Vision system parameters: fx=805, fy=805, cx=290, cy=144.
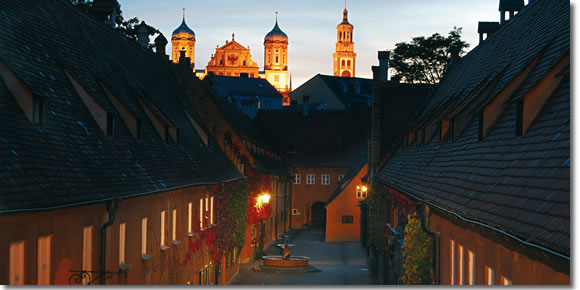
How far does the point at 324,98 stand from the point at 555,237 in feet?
314

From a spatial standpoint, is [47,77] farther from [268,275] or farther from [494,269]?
[268,275]

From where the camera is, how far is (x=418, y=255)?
17.6 meters

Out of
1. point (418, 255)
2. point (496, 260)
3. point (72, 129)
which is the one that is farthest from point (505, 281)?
point (72, 129)

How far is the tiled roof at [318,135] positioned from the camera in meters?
70.1

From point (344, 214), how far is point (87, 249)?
142 feet

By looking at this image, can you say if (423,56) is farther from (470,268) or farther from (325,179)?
(470,268)

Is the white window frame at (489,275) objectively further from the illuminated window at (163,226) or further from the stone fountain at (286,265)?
the stone fountain at (286,265)

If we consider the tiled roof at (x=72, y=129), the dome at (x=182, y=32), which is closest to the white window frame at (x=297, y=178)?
the tiled roof at (x=72, y=129)

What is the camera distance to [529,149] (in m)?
10.6

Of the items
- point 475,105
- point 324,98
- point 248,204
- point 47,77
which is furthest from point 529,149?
point 324,98

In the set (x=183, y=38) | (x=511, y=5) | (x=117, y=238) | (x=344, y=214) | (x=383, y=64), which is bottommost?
(x=344, y=214)

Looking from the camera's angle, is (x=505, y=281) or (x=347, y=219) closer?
(x=505, y=281)

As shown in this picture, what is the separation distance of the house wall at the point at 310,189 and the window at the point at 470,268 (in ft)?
186

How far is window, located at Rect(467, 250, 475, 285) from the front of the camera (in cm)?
1223
